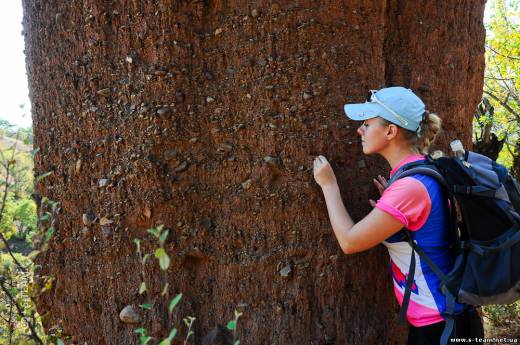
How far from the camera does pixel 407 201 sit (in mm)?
2184

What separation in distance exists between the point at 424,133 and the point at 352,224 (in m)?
0.57

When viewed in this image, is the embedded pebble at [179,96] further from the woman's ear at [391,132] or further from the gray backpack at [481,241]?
the gray backpack at [481,241]

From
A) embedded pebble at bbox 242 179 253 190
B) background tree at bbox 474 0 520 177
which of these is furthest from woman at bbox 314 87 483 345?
background tree at bbox 474 0 520 177

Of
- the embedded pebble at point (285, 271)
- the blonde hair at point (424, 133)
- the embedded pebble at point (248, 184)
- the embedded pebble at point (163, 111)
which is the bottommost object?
the embedded pebble at point (285, 271)

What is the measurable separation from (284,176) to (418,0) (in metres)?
1.37

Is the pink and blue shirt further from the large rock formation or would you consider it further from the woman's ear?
the large rock formation

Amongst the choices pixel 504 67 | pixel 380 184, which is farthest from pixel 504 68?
pixel 380 184

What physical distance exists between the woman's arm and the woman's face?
0.75ft

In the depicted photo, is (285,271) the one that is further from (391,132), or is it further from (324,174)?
(391,132)

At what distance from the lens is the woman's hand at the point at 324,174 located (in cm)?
254

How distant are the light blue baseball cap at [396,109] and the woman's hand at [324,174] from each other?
0.29 m

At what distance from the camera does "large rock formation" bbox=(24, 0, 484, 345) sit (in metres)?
2.67

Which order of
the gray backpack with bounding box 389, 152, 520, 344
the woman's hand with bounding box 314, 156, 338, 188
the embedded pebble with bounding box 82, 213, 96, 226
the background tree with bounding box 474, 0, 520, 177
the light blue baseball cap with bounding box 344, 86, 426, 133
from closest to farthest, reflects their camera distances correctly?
the gray backpack with bounding box 389, 152, 520, 344, the light blue baseball cap with bounding box 344, 86, 426, 133, the woman's hand with bounding box 314, 156, 338, 188, the embedded pebble with bounding box 82, 213, 96, 226, the background tree with bounding box 474, 0, 520, 177

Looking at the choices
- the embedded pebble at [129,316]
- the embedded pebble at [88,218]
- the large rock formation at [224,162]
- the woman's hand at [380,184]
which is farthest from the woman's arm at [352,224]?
the embedded pebble at [88,218]
